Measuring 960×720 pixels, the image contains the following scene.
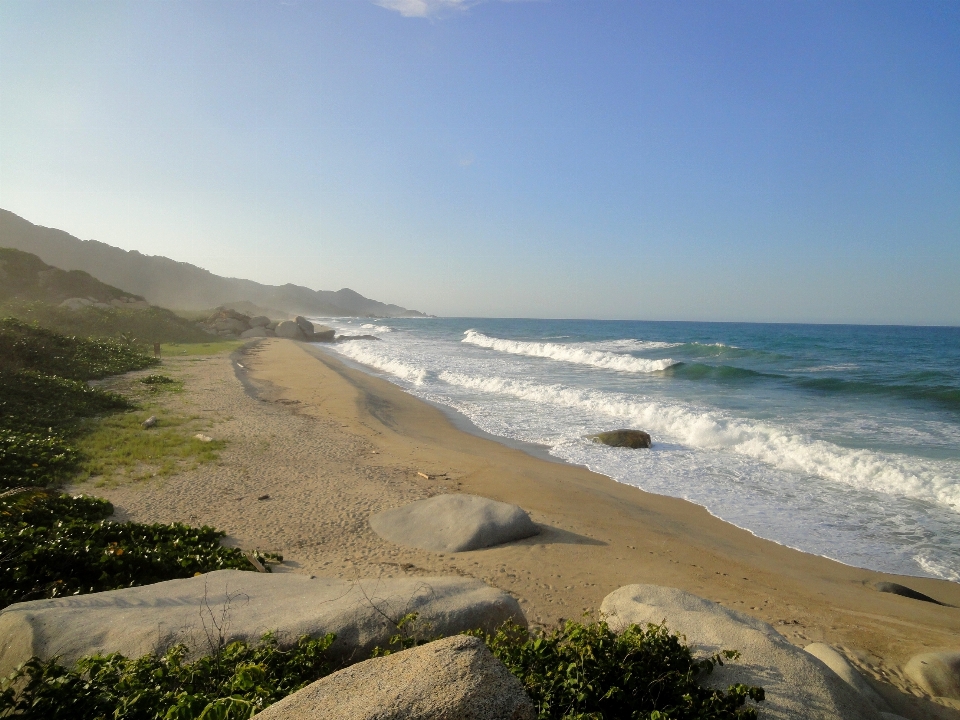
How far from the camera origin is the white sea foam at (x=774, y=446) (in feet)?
33.7

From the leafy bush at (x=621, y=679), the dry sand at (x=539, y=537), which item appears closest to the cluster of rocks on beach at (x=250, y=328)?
the dry sand at (x=539, y=537)

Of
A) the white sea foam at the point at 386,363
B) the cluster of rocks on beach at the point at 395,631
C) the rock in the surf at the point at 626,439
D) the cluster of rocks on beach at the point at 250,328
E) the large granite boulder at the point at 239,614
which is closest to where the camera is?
the cluster of rocks on beach at the point at 395,631

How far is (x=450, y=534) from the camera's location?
271 inches

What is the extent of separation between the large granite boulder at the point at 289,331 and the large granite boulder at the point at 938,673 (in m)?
50.3

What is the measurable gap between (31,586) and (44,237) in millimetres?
114305

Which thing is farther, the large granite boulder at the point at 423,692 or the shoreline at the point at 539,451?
the shoreline at the point at 539,451

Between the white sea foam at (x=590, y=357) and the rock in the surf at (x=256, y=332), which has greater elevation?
the white sea foam at (x=590, y=357)

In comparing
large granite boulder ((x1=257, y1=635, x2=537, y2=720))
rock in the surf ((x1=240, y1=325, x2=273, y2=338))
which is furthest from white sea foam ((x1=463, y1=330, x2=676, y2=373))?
large granite boulder ((x1=257, y1=635, x2=537, y2=720))

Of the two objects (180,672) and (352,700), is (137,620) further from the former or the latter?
(352,700)

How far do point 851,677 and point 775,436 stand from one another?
1039 cm

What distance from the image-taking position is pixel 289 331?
50312 mm

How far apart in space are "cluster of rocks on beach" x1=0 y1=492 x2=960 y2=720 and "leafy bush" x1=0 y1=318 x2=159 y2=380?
42.9ft

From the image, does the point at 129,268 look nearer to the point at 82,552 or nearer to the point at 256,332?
the point at 256,332

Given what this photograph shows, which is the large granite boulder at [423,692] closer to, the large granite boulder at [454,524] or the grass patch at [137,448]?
the large granite boulder at [454,524]
